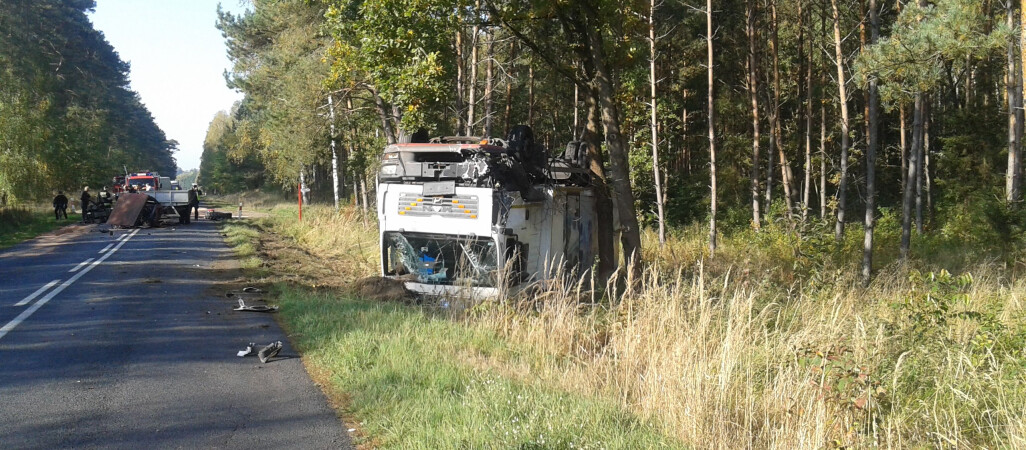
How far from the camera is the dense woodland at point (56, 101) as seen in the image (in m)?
34.2

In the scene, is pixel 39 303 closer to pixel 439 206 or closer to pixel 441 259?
pixel 441 259

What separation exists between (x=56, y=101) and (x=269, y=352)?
158 ft

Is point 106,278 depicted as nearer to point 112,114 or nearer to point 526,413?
point 526,413

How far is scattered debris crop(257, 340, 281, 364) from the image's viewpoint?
347 inches

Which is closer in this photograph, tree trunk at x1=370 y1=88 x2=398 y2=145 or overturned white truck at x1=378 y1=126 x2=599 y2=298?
overturned white truck at x1=378 y1=126 x2=599 y2=298

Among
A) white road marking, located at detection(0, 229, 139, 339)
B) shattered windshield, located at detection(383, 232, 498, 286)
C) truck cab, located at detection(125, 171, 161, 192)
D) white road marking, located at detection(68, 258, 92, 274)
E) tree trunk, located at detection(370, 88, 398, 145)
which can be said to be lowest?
white road marking, located at detection(0, 229, 139, 339)

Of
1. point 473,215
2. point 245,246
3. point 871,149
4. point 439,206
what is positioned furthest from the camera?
point 245,246

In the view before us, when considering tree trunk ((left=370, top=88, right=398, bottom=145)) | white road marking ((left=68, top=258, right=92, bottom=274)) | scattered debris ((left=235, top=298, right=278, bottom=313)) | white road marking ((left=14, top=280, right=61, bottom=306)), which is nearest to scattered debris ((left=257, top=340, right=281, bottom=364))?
scattered debris ((left=235, top=298, right=278, bottom=313))

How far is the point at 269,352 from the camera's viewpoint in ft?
29.5

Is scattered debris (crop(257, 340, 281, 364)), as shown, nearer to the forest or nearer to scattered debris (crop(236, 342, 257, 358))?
scattered debris (crop(236, 342, 257, 358))

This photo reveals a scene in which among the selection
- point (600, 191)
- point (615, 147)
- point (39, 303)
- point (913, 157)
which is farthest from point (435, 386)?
point (913, 157)

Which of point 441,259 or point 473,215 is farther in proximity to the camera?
point 441,259

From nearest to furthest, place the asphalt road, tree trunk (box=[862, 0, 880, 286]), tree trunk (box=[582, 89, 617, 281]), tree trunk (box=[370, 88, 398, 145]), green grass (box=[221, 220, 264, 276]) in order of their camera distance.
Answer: the asphalt road < tree trunk (box=[582, 89, 617, 281]) < tree trunk (box=[862, 0, 880, 286]) < green grass (box=[221, 220, 264, 276]) < tree trunk (box=[370, 88, 398, 145])

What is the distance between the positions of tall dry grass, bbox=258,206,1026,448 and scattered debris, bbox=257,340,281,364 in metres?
2.26
